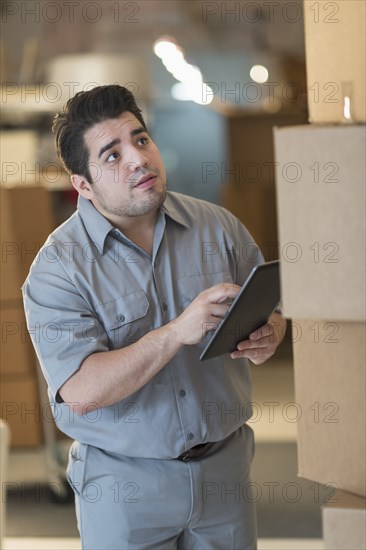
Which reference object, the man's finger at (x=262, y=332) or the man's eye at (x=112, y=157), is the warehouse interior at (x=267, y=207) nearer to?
the man's finger at (x=262, y=332)

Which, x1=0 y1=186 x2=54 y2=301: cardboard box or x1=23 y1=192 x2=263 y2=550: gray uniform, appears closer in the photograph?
x1=23 y1=192 x2=263 y2=550: gray uniform

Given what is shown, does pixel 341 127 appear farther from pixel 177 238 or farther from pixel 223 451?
pixel 223 451

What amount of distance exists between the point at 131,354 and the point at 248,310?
0.87ft

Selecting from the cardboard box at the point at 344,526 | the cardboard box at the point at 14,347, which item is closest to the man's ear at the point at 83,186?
the cardboard box at the point at 344,526

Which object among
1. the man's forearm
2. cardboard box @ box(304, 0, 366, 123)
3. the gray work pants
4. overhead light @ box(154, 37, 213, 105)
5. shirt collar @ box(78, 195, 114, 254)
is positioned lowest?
the gray work pants

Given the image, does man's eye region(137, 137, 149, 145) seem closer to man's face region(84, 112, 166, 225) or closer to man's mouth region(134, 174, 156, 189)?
man's face region(84, 112, 166, 225)

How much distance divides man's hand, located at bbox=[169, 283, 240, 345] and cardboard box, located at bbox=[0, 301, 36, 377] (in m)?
2.61

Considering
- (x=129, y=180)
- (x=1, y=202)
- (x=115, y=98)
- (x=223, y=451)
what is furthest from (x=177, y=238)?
(x=1, y=202)

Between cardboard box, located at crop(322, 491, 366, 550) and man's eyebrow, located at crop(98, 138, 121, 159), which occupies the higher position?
man's eyebrow, located at crop(98, 138, 121, 159)

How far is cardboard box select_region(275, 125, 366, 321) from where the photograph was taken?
134 cm

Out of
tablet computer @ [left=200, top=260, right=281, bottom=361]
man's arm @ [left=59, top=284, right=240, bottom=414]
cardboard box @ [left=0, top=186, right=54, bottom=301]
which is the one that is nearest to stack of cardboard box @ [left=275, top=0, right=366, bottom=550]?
tablet computer @ [left=200, top=260, right=281, bottom=361]

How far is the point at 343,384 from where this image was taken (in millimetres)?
1533

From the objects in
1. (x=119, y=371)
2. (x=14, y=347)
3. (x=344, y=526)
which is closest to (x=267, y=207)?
(x=14, y=347)

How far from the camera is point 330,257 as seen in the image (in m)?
1.37
